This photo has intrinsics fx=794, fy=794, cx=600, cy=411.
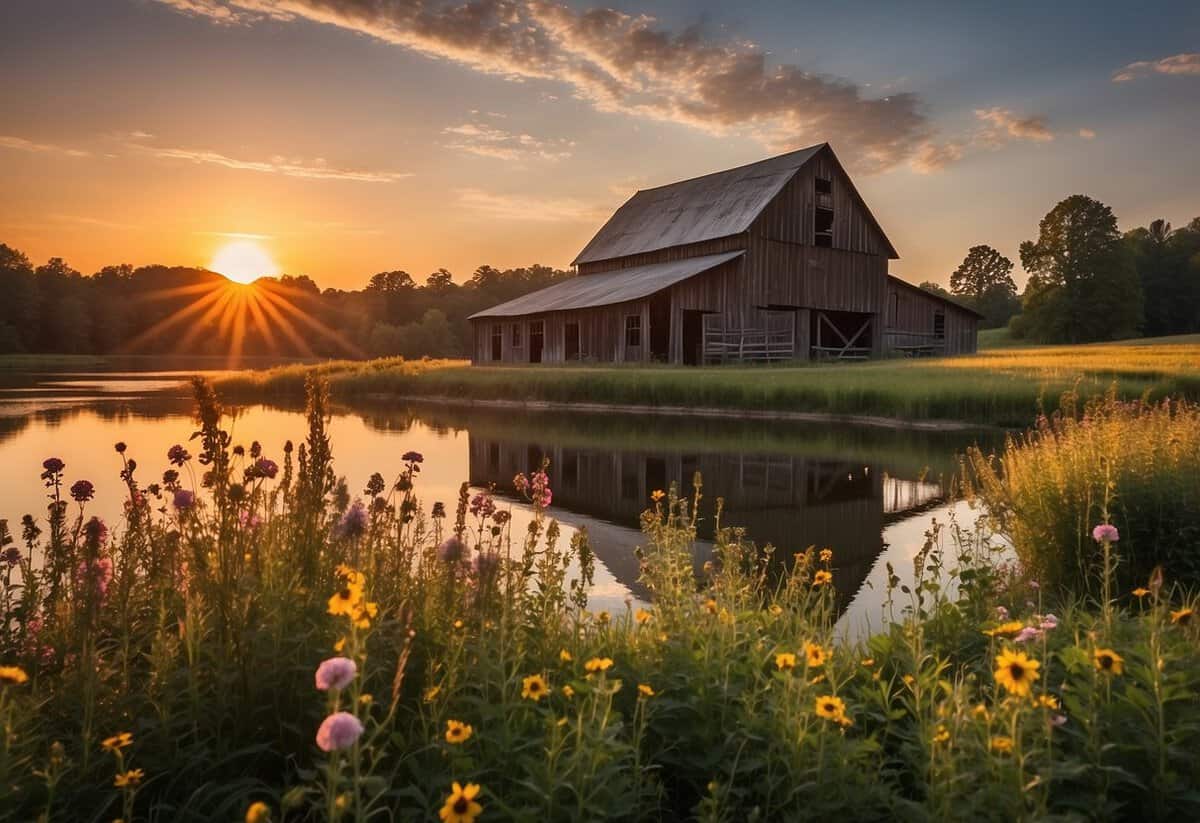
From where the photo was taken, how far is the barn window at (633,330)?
3566 centimetres

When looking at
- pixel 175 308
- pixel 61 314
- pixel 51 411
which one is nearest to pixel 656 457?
pixel 51 411

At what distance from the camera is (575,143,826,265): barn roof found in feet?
121

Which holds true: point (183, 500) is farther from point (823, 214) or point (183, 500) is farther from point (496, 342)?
point (496, 342)

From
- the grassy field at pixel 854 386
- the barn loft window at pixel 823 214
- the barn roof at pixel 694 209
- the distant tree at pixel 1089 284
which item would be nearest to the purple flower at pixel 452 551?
the grassy field at pixel 854 386

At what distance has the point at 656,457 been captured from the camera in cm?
1577

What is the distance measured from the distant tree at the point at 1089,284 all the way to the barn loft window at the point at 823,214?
38.8 m

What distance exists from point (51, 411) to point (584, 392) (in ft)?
53.8

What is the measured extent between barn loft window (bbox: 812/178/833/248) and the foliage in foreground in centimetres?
3594

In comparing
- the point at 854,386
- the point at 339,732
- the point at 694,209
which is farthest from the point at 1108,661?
the point at 694,209

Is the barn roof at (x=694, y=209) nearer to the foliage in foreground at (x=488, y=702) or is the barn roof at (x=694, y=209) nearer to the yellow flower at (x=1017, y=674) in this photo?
the foliage in foreground at (x=488, y=702)

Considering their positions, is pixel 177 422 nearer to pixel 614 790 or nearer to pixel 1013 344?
pixel 614 790

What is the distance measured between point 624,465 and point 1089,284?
2620 inches

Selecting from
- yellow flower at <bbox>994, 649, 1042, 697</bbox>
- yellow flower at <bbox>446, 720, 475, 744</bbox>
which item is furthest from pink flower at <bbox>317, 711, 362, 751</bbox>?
yellow flower at <bbox>994, 649, 1042, 697</bbox>

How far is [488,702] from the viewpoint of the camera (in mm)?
3098
